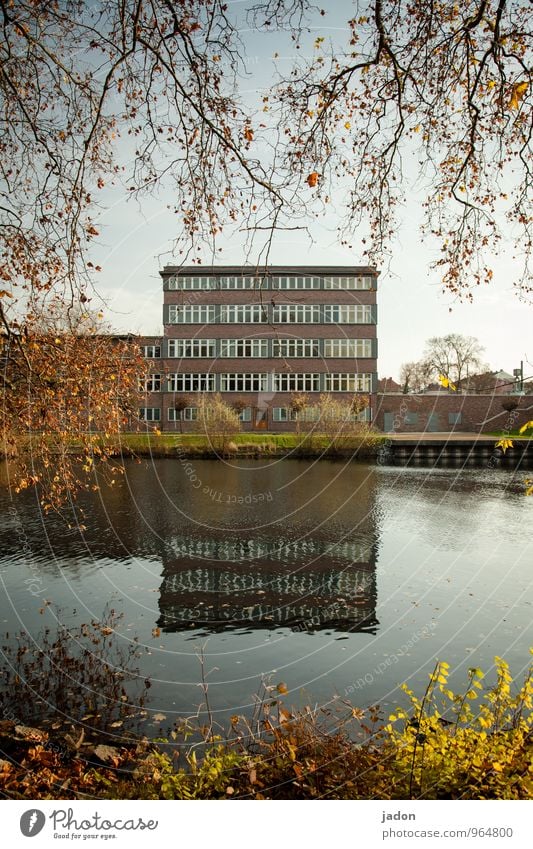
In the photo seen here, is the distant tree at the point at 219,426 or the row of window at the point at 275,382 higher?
the row of window at the point at 275,382

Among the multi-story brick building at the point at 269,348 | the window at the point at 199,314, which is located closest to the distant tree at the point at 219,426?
the multi-story brick building at the point at 269,348

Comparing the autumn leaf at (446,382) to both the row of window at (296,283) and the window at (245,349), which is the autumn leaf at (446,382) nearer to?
the row of window at (296,283)

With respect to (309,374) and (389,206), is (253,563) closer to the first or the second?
(389,206)

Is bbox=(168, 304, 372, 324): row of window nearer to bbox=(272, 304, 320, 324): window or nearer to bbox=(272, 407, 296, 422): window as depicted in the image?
bbox=(272, 304, 320, 324): window

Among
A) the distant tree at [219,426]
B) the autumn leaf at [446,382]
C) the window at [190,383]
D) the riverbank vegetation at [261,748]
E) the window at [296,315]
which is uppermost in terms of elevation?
the window at [296,315]

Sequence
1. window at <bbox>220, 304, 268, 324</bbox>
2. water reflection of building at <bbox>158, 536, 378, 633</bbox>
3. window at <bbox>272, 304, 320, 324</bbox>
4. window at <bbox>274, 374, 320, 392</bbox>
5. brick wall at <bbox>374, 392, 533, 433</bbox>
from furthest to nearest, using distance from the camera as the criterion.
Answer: brick wall at <bbox>374, 392, 533, 433</bbox>, window at <bbox>274, 374, 320, 392</bbox>, window at <bbox>220, 304, 268, 324</bbox>, window at <bbox>272, 304, 320, 324</bbox>, water reflection of building at <bbox>158, 536, 378, 633</bbox>

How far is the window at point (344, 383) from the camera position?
1829 inches

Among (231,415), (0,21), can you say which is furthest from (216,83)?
(231,415)

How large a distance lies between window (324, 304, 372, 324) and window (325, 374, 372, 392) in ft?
13.7

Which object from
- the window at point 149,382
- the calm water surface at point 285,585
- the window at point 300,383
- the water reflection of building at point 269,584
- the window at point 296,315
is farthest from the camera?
the window at point 300,383

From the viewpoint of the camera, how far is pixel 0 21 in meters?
5.36

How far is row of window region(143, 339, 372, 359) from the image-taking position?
46000 mm


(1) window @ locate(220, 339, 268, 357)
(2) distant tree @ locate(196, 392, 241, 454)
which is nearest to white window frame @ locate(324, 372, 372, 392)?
(1) window @ locate(220, 339, 268, 357)

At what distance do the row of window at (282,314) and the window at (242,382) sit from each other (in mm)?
4239
